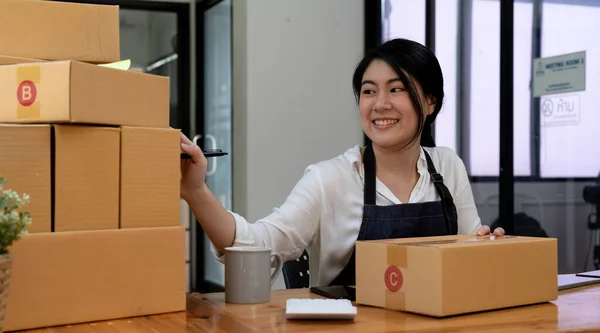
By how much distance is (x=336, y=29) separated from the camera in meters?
4.20

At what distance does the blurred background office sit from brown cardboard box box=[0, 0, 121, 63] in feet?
5.45

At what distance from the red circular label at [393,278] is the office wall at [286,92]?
2.76 metres

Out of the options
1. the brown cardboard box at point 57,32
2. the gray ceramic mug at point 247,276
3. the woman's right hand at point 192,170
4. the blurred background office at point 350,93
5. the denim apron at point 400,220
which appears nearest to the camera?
the brown cardboard box at point 57,32

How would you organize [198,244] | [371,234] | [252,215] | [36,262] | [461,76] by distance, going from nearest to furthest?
[36,262] → [371,234] → [461,76] → [252,215] → [198,244]

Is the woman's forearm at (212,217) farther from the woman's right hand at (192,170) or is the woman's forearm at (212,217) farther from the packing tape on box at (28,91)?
the packing tape on box at (28,91)

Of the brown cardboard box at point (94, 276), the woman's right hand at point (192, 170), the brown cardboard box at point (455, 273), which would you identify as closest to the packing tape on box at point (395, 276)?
the brown cardboard box at point (455, 273)

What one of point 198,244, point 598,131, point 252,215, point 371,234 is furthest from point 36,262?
point 198,244

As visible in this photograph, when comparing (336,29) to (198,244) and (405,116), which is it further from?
(405,116)

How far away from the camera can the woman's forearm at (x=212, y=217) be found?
166cm

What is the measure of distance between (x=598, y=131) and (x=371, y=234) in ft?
4.82

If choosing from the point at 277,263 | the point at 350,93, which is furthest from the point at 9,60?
the point at 350,93

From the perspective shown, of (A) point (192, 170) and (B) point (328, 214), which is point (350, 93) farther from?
(A) point (192, 170)

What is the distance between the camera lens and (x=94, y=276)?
4.03ft

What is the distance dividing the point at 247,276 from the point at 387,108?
2.20 ft
